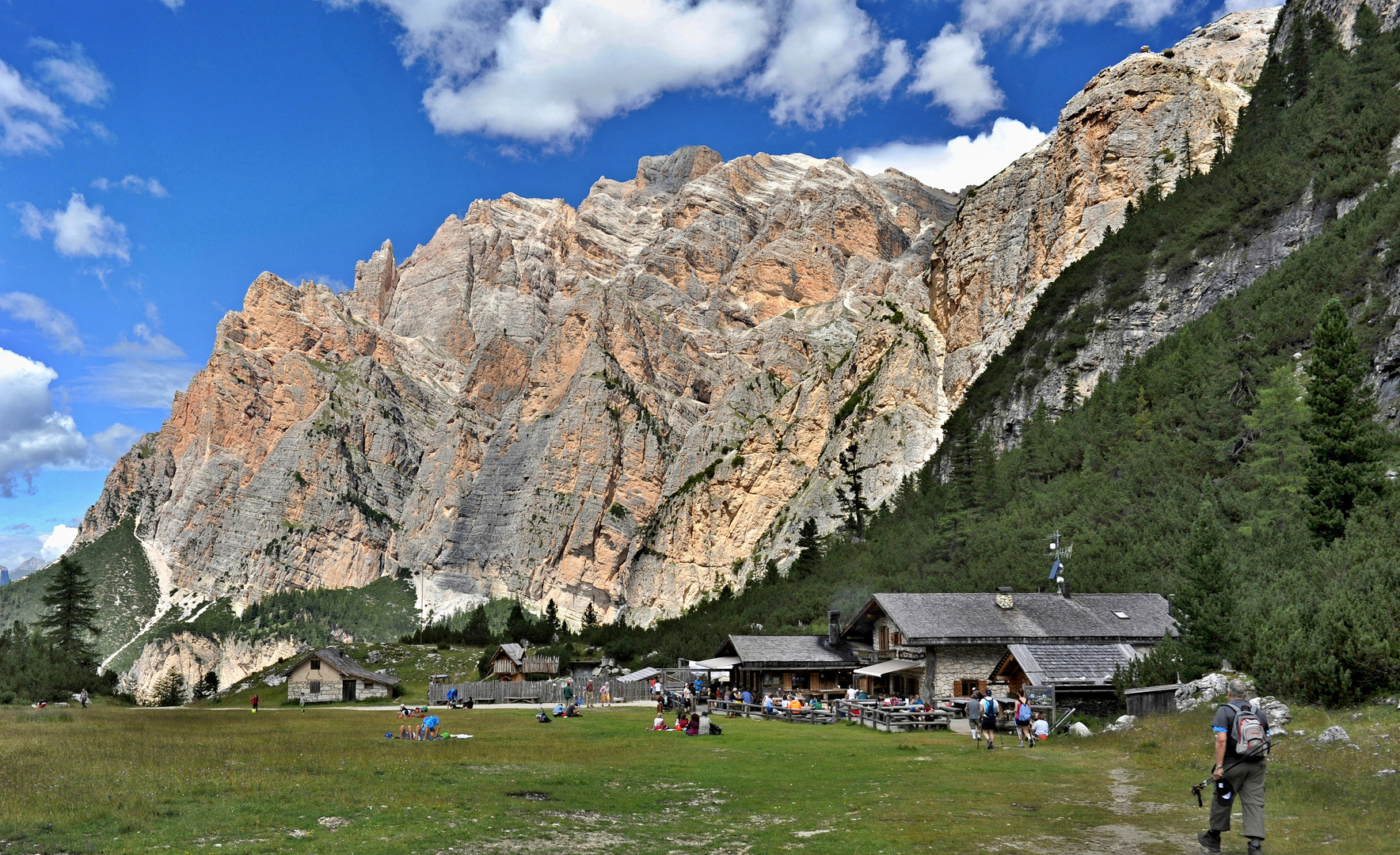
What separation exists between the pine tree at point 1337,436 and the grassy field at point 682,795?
1551cm

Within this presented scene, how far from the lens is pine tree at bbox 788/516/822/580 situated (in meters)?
94.8

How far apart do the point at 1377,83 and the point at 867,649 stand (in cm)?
6127

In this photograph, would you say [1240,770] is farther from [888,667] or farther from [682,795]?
[888,667]

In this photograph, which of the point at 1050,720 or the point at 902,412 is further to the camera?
the point at 902,412

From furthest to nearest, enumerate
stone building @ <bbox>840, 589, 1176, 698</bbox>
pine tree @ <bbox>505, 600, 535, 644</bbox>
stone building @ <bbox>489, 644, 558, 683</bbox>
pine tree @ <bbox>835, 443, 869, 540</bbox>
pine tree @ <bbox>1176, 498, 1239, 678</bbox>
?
pine tree @ <bbox>505, 600, 535, 644</bbox>
pine tree @ <bbox>835, 443, 869, 540</bbox>
stone building @ <bbox>489, 644, 558, 683</bbox>
stone building @ <bbox>840, 589, 1176, 698</bbox>
pine tree @ <bbox>1176, 498, 1239, 678</bbox>

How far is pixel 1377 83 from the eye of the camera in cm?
7094

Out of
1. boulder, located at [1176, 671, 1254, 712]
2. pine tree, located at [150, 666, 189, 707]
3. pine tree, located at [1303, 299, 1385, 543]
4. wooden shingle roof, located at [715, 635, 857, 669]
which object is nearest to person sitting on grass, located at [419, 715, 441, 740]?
wooden shingle roof, located at [715, 635, 857, 669]

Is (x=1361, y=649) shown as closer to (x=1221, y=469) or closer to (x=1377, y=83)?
(x=1221, y=469)

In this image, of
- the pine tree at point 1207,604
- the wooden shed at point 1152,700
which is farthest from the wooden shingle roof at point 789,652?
the pine tree at point 1207,604

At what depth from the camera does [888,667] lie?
4541 cm

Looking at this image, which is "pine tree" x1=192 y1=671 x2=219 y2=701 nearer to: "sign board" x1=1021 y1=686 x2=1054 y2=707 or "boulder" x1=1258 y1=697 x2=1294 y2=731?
"sign board" x1=1021 y1=686 x2=1054 y2=707

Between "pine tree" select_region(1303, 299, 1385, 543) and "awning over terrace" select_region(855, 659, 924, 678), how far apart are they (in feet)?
58.1

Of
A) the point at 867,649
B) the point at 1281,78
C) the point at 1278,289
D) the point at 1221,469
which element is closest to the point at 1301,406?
the point at 1221,469

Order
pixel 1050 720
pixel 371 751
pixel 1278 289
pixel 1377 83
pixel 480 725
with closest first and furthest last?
pixel 371 751
pixel 1050 720
pixel 480 725
pixel 1278 289
pixel 1377 83
